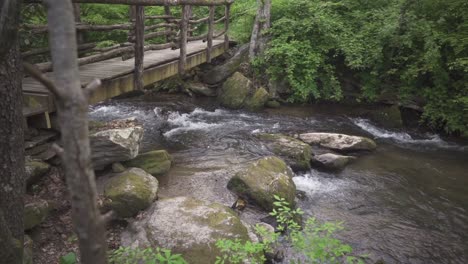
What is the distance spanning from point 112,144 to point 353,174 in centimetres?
475

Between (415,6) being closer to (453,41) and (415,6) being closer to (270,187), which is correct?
(453,41)

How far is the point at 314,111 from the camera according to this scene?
11.2 metres

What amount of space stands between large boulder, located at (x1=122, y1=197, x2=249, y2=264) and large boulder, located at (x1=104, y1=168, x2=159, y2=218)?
0.20m

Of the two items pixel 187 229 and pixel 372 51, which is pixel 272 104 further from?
pixel 187 229

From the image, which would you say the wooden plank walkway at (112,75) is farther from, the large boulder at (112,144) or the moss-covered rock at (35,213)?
the moss-covered rock at (35,213)

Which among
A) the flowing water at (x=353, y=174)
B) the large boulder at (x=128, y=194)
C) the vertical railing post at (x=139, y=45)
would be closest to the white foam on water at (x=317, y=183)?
the flowing water at (x=353, y=174)

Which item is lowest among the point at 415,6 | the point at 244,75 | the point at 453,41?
the point at 244,75

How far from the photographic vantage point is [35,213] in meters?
4.22

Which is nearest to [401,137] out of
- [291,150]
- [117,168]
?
[291,150]

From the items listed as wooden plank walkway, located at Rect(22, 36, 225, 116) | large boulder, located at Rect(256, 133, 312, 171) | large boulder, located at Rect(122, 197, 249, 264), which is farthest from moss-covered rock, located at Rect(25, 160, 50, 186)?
large boulder, located at Rect(256, 133, 312, 171)

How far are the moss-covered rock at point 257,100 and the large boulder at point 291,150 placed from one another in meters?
2.76

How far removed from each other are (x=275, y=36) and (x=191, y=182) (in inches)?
290

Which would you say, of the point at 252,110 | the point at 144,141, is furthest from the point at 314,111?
the point at 144,141

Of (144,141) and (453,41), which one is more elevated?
(453,41)
